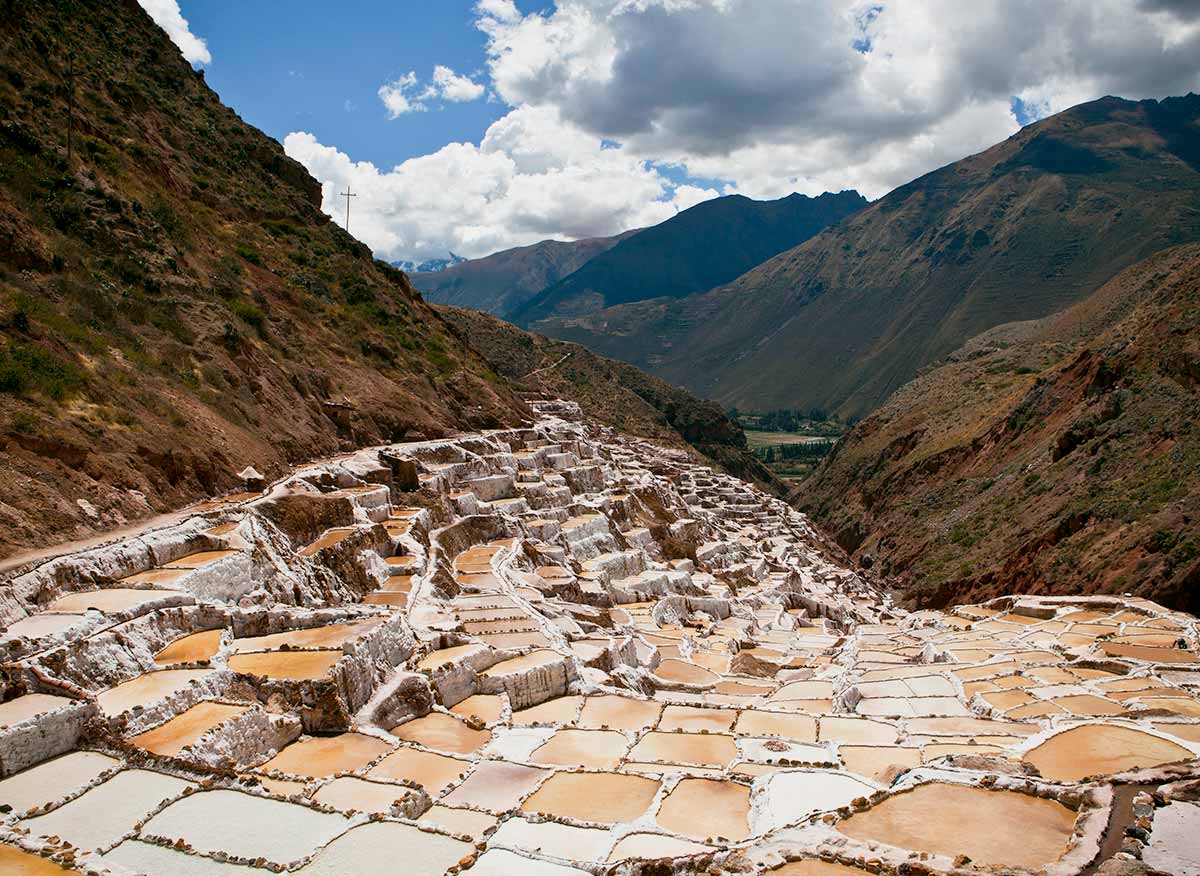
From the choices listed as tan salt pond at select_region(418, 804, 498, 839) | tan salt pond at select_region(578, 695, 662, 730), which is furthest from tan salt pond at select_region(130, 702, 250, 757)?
tan salt pond at select_region(578, 695, 662, 730)

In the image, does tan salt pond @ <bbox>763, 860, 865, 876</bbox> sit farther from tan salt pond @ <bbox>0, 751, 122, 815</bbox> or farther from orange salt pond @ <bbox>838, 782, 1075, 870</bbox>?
tan salt pond @ <bbox>0, 751, 122, 815</bbox>

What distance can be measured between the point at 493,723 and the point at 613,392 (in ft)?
270

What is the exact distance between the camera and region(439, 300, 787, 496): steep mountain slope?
286 feet

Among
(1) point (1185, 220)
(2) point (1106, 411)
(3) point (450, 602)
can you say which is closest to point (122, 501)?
(3) point (450, 602)

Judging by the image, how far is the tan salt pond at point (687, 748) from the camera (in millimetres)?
13570

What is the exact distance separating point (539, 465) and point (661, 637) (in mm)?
16976

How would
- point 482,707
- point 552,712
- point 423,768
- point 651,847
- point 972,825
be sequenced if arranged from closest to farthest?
point 972,825, point 651,847, point 423,768, point 482,707, point 552,712

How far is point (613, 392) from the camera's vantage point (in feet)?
318

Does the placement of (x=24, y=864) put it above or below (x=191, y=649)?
below

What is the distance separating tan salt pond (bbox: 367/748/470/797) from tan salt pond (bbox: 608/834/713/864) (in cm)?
322

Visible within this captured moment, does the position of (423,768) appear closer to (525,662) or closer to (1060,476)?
(525,662)

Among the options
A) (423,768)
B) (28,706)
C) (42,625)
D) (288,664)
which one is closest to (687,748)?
(423,768)

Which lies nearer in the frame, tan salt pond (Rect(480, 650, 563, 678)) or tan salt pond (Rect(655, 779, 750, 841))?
tan salt pond (Rect(655, 779, 750, 841))

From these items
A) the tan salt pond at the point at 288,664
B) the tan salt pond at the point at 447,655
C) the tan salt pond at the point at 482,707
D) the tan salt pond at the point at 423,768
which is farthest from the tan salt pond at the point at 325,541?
the tan salt pond at the point at 423,768
